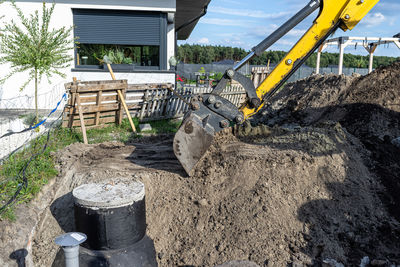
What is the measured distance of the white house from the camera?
12164mm

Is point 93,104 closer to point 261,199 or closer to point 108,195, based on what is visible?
point 108,195

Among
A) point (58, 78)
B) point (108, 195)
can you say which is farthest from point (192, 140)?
point (58, 78)

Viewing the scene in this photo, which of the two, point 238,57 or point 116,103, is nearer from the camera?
point 116,103

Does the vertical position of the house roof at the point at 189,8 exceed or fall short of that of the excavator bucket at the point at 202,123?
it exceeds it

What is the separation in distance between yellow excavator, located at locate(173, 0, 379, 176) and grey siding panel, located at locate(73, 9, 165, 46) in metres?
8.14

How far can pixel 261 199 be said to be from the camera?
4605mm

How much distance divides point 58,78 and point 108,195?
975cm

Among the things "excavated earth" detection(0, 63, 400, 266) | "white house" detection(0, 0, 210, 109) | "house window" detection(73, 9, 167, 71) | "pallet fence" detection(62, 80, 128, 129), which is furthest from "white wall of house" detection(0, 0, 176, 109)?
"excavated earth" detection(0, 63, 400, 266)

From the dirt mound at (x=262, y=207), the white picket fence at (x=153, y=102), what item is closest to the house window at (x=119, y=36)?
the white picket fence at (x=153, y=102)

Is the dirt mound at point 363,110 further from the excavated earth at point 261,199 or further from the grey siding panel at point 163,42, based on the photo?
the grey siding panel at point 163,42

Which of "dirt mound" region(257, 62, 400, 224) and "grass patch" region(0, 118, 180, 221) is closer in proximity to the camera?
"grass patch" region(0, 118, 180, 221)

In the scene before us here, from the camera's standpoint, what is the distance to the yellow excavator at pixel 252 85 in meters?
4.96

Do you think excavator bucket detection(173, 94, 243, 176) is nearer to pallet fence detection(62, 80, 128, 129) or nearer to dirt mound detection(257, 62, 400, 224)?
dirt mound detection(257, 62, 400, 224)

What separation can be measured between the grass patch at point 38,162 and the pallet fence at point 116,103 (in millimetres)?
399
